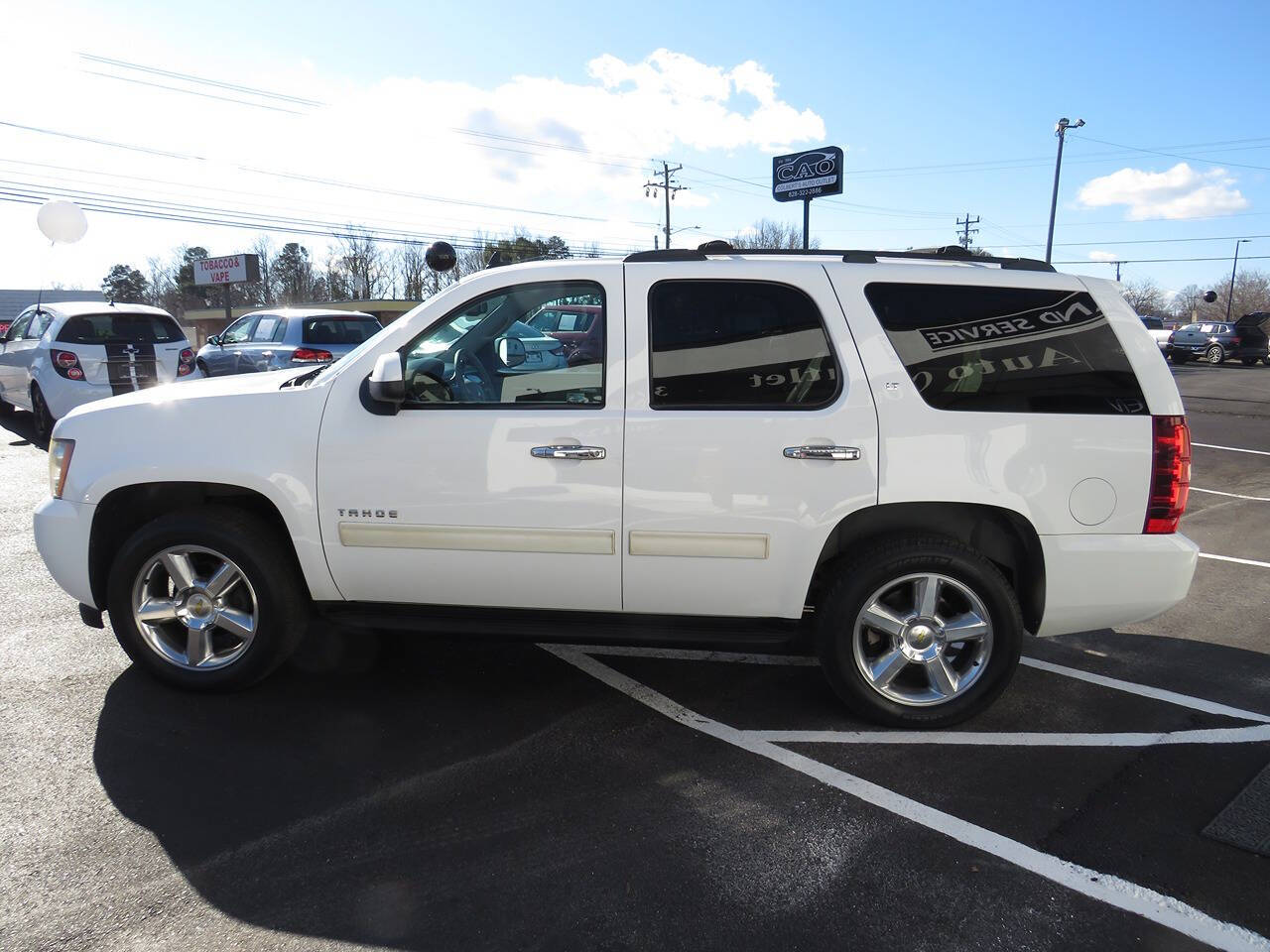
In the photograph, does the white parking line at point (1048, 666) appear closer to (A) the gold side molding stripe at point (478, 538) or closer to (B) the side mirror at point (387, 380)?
(A) the gold side molding stripe at point (478, 538)

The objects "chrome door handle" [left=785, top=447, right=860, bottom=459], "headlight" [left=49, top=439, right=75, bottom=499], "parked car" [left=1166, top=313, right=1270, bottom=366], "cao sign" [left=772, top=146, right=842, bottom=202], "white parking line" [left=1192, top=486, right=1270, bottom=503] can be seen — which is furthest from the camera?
"parked car" [left=1166, top=313, right=1270, bottom=366]

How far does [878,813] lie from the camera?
120 inches

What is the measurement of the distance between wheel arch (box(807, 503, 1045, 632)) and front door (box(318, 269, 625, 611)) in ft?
3.14

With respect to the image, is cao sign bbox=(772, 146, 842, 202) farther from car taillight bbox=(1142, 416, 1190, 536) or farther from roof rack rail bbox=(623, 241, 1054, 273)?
car taillight bbox=(1142, 416, 1190, 536)

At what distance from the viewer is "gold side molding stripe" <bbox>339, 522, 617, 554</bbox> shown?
140 inches

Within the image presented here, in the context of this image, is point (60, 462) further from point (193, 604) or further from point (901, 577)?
point (901, 577)

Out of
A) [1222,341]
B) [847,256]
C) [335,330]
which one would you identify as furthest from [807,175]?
[1222,341]

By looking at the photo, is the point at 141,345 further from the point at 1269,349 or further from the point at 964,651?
the point at 1269,349

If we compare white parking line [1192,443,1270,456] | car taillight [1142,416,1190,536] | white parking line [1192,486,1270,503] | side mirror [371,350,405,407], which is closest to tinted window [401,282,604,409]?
side mirror [371,350,405,407]

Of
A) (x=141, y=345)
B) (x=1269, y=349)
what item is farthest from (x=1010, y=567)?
(x=1269, y=349)

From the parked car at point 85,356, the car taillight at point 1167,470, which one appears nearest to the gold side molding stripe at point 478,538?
the car taillight at point 1167,470

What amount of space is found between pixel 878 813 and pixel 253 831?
217 cm

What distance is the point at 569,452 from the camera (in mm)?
3488

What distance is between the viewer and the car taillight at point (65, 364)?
10.5 m
